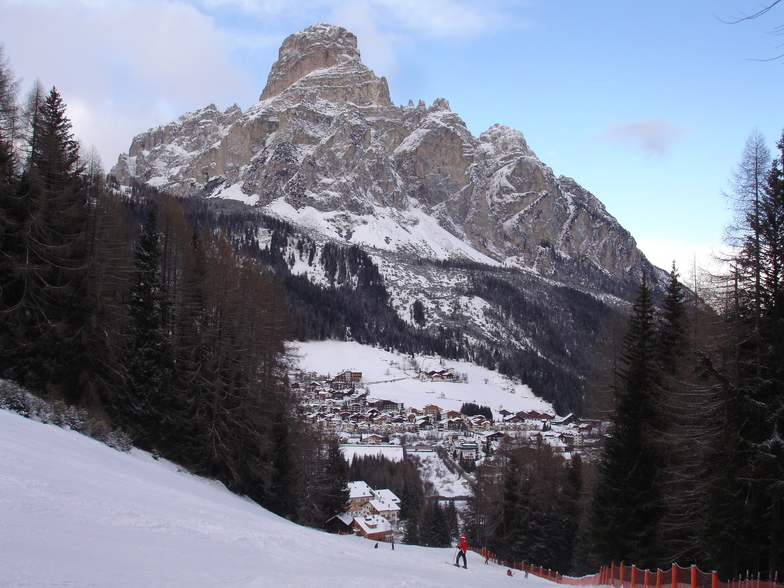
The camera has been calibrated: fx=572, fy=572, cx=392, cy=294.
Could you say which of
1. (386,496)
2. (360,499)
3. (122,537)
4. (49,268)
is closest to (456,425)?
(386,496)

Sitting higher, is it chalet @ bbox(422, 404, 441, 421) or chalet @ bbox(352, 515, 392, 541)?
chalet @ bbox(422, 404, 441, 421)

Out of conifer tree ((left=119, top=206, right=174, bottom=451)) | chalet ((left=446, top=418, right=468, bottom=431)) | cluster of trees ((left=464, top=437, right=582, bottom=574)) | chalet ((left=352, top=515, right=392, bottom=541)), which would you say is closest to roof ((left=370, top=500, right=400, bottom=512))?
chalet ((left=352, top=515, right=392, bottom=541))

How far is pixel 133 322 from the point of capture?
87.7 ft

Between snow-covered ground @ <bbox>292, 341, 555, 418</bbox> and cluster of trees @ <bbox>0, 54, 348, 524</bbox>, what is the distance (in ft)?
300

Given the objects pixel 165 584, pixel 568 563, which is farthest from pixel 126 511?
pixel 568 563

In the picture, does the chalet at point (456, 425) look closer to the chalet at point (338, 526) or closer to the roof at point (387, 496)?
the roof at point (387, 496)

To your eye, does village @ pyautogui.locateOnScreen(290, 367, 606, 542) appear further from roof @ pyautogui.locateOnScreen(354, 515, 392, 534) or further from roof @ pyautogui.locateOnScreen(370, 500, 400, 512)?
roof @ pyautogui.locateOnScreen(354, 515, 392, 534)

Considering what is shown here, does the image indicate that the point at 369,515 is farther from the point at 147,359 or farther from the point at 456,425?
the point at 456,425

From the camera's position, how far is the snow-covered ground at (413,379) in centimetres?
13100

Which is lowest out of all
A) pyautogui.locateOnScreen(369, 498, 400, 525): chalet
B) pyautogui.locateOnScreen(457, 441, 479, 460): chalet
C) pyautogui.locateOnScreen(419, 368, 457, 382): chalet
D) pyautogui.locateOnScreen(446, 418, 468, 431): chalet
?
pyautogui.locateOnScreen(369, 498, 400, 525): chalet

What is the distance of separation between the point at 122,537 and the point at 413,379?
138330 millimetres

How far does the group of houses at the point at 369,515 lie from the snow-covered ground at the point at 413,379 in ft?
191

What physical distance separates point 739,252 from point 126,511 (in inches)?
612

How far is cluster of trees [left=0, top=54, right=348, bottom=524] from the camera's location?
72.2 feet
